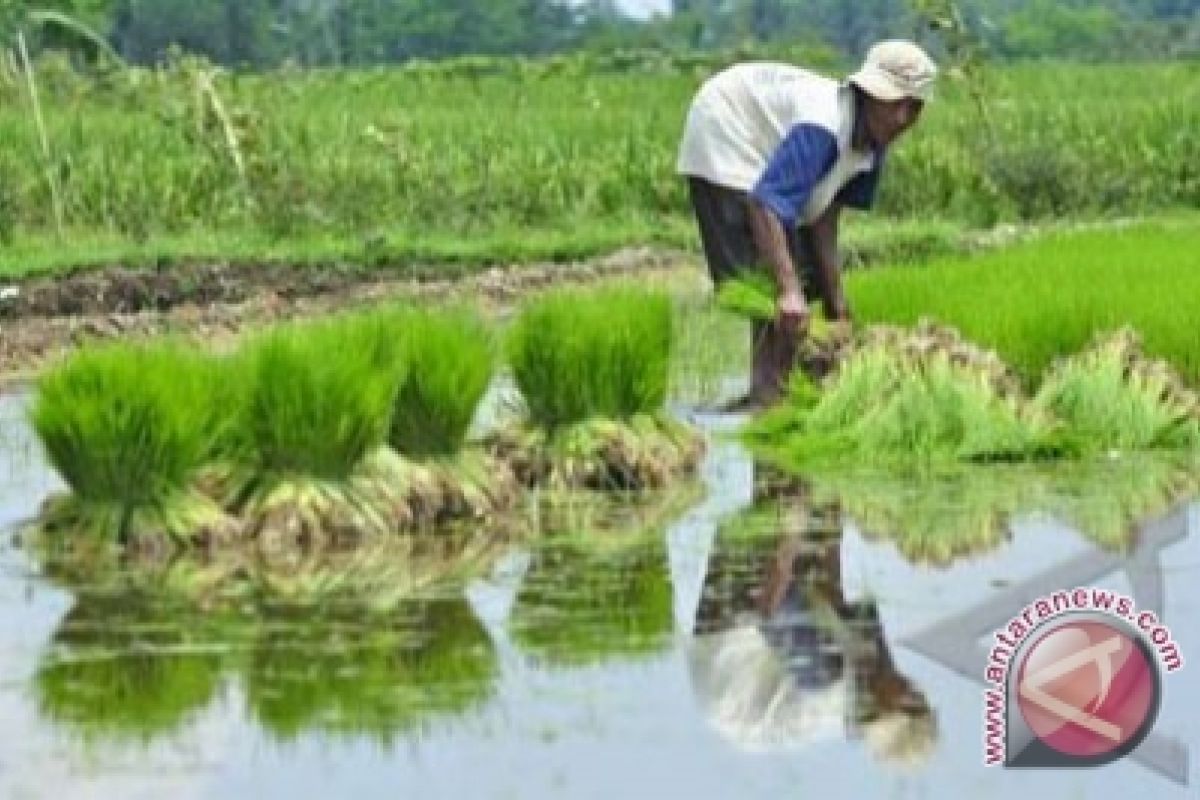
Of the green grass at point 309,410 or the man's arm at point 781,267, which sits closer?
the green grass at point 309,410

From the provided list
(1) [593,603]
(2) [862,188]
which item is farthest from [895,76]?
(1) [593,603]

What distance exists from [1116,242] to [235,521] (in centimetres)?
686

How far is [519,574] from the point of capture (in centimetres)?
716

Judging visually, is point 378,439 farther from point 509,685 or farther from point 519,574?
point 509,685

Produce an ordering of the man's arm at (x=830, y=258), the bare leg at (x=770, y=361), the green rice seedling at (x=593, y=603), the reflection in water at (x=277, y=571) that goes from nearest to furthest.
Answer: the green rice seedling at (x=593, y=603), the reflection in water at (x=277, y=571), the bare leg at (x=770, y=361), the man's arm at (x=830, y=258)

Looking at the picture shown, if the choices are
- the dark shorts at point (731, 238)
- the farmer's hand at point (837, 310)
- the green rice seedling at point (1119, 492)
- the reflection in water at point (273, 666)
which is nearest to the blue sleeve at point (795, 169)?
the dark shorts at point (731, 238)

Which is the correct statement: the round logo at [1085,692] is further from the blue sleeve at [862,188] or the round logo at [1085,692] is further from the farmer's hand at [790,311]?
the blue sleeve at [862,188]

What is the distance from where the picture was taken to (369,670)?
6117 mm

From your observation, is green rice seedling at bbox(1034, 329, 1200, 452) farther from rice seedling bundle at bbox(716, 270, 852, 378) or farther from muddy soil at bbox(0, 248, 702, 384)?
muddy soil at bbox(0, 248, 702, 384)

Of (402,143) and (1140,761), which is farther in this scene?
(402,143)

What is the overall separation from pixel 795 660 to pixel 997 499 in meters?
2.13

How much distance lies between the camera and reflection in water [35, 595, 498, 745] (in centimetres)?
577

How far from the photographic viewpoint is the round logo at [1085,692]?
537 centimetres

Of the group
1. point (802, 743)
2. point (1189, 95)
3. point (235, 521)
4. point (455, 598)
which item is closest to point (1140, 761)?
point (802, 743)
